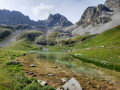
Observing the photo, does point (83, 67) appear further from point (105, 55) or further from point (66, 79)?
point (105, 55)

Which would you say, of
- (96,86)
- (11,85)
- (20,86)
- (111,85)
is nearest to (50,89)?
(20,86)

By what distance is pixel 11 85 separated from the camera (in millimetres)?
13375

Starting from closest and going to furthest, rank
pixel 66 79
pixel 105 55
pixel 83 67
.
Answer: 1. pixel 66 79
2. pixel 83 67
3. pixel 105 55

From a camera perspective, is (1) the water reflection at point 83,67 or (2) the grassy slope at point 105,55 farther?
(2) the grassy slope at point 105,55

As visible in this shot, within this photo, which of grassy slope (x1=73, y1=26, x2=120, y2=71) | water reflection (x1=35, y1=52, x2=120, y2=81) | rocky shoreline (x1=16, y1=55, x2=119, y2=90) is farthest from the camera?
grassy slope (x1=73, y1=26, x2=120, y2=71)

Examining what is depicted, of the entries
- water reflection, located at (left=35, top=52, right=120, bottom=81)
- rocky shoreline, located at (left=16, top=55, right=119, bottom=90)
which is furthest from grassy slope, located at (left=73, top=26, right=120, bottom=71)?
rocky shoreline, located at (left=16, top=55, right=119, bottom=90)

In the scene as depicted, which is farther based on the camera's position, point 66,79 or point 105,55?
point 105,55

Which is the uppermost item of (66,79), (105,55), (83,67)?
(105,55)

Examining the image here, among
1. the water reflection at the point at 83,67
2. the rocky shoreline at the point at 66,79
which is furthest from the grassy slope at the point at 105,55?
the rocky shoreline at the point at 66,79

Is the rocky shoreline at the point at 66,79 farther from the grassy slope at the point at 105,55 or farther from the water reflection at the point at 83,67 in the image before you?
the grassy slope at the point at 105,55

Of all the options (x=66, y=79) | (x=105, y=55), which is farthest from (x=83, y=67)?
(x=105, y=55)

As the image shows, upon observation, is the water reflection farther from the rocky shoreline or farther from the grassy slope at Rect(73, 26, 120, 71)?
the grassy slope at Rect(73, 26, 120, 71)

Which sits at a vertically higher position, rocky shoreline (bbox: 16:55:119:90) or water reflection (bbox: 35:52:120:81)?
rocky shoreline (bbox: 16:55:119:90)

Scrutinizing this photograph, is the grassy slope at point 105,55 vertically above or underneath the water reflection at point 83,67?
above
